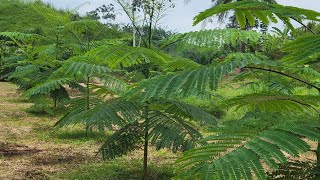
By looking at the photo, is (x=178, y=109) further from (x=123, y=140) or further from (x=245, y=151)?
(x=245, y=151)

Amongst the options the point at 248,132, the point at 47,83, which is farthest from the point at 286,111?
the point at 47,83

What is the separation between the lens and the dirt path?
5.01m

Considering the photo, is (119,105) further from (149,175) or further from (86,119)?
(149,175)

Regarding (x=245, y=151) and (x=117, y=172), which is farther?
(x=117, y=172)

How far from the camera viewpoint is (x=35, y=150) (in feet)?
20.2

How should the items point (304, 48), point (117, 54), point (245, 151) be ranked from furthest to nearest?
point (117, 54) < point (304, 48) < point (245, 151)

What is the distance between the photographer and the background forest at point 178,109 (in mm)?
1450

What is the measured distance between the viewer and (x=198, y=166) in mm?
1317

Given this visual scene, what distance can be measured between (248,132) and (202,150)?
0.21 m

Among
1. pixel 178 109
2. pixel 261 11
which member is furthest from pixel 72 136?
pixel 261 11

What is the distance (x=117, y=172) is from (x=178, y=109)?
4.11 feet

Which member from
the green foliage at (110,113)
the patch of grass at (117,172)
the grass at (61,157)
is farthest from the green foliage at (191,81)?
the patch of grass at (117,172)

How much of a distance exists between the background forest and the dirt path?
1 cm

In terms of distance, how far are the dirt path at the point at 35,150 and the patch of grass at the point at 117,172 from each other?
0.77 feet
